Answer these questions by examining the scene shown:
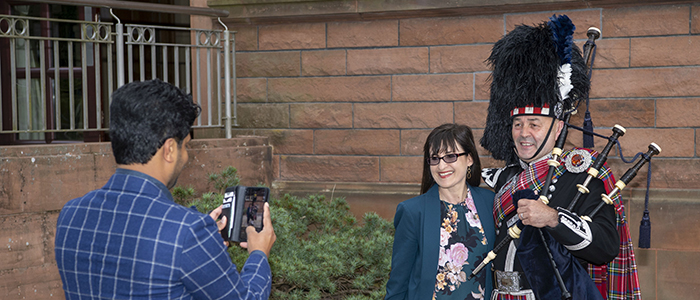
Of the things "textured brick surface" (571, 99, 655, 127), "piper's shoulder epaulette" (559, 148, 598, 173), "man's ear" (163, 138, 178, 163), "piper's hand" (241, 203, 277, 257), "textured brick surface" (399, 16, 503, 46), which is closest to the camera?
"man's ear" (163, 138, 178, 163)

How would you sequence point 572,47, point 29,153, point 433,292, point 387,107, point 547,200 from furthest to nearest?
point 387,107
point 29,153
point 572,47
point 433,292
point 547,200

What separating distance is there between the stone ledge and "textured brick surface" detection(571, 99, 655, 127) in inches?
35.3

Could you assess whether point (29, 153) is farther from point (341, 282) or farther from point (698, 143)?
point (698, 143)

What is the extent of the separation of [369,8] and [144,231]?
15.2ft

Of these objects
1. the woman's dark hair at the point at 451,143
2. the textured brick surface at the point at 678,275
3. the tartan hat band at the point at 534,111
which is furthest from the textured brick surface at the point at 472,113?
the tartan hat band at the point at 534,111

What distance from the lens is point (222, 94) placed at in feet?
21.0

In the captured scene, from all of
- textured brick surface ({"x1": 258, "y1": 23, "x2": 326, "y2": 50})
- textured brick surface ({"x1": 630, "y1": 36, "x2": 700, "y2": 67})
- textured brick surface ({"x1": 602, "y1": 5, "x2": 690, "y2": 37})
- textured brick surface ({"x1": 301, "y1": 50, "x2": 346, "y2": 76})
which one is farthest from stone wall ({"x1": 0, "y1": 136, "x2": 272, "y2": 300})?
textured brick surface ({"x1": 630, "y1": 36, "x2": 700, "y2": 67})

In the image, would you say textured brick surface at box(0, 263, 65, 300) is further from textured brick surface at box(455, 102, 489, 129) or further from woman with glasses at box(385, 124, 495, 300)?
textured brick surface at box(455, 102, 489, 129)

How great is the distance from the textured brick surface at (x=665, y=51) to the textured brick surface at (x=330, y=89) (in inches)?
92.3

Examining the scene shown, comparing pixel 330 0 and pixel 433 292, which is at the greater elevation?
pixel 330 0

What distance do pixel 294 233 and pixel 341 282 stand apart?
824 mm

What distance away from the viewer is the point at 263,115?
635 centimetres

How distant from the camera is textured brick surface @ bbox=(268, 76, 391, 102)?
594 cm

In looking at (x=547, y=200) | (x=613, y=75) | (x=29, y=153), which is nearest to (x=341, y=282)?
(x=547, y=200)
